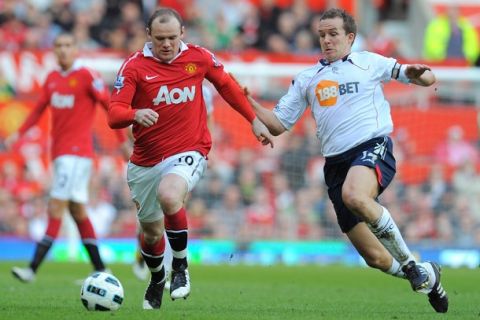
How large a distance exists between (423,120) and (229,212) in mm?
3983

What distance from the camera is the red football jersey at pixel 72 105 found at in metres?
14.7

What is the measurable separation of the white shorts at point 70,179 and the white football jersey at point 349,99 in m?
4.96

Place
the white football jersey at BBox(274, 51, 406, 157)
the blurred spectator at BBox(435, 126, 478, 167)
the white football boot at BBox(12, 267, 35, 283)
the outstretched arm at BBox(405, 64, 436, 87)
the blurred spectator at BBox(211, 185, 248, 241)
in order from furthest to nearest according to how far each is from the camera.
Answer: the blurred spectator at BBox(435, 126, 478, 167) → the blurred spectator at BBox(211, 185, 248, 241) → the white football boot at BBox(12, 267, 35, 283) → the white football jersey at BBox(274, 51, 406, 157) → the outstretched arm at BBox(405, 64, 436, 87)

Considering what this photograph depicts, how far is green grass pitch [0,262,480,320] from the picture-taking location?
973 centimetres

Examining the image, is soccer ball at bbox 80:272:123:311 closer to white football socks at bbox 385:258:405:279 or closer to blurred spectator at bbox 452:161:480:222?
white football socks at bbox 385:258:405:279

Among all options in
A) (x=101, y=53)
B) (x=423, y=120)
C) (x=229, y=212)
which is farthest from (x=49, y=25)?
(x=423, y=120)

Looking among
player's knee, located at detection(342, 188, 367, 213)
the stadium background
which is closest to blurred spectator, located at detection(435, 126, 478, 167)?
the stadium background

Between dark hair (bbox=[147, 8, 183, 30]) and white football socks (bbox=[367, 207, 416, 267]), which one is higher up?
dark hair (bbox=[147, 8, 183, 30])

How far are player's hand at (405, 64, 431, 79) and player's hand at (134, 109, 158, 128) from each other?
224cm

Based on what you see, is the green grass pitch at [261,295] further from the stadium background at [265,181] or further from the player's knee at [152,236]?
the stadium background at [265,181]

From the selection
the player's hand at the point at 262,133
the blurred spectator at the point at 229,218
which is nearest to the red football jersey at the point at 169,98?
the player's hand at the point at 262,133

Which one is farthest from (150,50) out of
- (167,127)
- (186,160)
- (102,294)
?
(102,294)

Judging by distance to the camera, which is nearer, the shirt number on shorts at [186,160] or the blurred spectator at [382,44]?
the shirt number on shorts at [186,160]

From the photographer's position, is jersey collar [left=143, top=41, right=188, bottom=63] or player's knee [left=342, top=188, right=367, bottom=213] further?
jersey collar [left=143, top=41, right=188, bottom=63]
